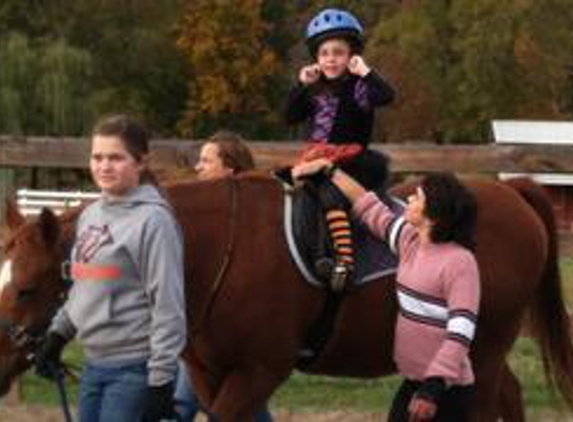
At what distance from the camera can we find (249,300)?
5.13 metres

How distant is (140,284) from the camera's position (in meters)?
4.30

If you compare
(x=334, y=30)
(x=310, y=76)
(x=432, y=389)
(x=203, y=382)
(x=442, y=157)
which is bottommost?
(x=203, y=382)

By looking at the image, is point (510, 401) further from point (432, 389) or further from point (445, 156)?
point (445, 156)

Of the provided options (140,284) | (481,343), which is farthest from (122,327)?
(481,343)

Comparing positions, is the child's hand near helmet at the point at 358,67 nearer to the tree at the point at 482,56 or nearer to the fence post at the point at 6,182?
the fence post at the point at 6,182

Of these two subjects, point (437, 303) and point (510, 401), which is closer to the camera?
point (437, 303)

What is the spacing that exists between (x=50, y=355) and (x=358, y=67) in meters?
1.70

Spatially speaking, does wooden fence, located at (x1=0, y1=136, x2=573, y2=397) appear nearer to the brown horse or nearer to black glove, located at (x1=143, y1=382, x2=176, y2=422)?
the brown horse

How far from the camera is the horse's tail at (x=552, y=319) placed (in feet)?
20.6

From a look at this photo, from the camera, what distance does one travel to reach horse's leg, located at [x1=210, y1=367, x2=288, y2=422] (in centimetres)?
510

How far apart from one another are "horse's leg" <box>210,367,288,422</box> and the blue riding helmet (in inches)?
52.5

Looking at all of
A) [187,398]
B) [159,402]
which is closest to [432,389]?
[159,402]

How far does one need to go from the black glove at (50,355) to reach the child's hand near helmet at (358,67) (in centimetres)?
164

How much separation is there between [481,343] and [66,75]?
38.0 meters
